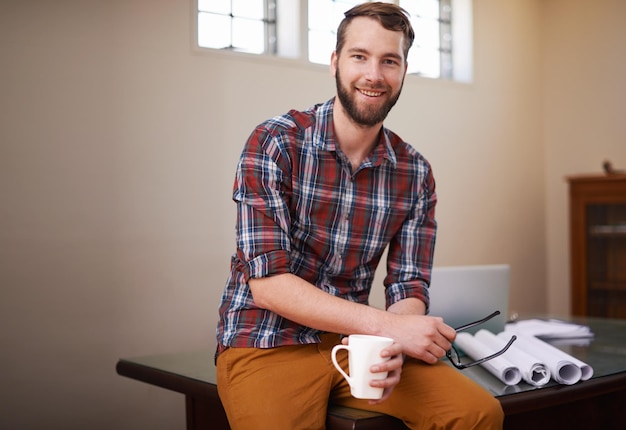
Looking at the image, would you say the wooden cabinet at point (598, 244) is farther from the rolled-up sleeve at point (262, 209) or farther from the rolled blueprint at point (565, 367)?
the rolled-up sleeve at point (262, 209)

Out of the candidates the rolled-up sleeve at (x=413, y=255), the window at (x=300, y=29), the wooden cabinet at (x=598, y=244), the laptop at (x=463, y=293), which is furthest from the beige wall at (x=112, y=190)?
the rolled-up sleeve at (x=413, y=255)

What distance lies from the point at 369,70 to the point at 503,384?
884mm

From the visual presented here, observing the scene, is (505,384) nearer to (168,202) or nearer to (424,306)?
(424,306)

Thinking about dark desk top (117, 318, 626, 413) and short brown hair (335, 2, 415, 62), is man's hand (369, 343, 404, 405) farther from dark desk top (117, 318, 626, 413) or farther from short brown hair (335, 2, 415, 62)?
short brown hair (335, 2, 415, 62)

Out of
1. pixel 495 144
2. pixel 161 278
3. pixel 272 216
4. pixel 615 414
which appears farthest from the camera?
pixel 495 144

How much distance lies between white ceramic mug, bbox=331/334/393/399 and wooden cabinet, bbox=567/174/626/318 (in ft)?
13.5

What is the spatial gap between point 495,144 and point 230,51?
2.40 metres

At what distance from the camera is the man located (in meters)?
1.68

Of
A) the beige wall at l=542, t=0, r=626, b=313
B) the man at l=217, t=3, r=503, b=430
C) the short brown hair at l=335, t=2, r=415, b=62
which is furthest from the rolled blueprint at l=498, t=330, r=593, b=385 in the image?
the beige wall at l=542, t=0, r=626, b=313

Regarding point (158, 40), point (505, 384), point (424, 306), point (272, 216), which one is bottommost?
point (505, 384)

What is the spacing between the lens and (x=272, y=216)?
1.81 m

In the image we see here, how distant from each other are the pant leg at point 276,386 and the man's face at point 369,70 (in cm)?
61

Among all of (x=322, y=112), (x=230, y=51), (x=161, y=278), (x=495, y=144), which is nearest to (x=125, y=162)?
(x=161, y=278)

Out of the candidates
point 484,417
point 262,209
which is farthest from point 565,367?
point 262,209
